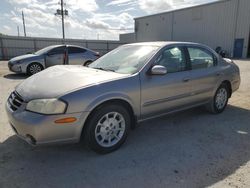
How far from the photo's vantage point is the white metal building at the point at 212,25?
23.7 m

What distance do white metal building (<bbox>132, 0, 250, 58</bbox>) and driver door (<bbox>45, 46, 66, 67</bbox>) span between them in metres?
20.9

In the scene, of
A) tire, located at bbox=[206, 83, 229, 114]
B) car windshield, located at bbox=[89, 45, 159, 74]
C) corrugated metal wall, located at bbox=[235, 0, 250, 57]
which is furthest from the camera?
corrugated metal wall, located at bbox=[235, 0, 250, 57]

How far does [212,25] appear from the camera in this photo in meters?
26.3

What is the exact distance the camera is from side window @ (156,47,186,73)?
3711 mm

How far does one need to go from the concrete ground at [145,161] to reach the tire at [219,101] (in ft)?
2.38

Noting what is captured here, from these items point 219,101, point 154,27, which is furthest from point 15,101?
point 154,27

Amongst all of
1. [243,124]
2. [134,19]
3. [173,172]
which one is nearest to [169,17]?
[134,19]

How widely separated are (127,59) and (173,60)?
2.69ft

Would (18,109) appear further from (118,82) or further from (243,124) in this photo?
(243,124)

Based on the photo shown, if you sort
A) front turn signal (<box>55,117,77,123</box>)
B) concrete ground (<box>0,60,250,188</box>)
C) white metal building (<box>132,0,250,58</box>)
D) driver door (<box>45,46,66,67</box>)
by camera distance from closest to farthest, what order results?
concrete ground (<box>0,60,250,188</box>) → front turn signal (<box>55,117,77,123</box>) → driver door (<box>45,46,66,67</box>) → white metal building (<box>132,0,250,58</box>)

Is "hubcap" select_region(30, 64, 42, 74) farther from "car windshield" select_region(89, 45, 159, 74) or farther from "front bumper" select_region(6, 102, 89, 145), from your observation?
"front bumper" select_region(6, 102, 89, 145)

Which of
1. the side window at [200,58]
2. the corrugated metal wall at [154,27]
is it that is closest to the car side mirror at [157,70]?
the side window at [200,58]

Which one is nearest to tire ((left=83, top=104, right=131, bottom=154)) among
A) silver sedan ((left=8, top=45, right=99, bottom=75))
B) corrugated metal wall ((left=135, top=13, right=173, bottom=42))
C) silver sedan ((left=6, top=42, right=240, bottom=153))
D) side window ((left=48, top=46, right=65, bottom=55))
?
silver sedan ((left=6, top=42, right=240, bottom=153))

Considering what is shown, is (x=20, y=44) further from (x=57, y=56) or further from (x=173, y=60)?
(x=173, y=60)
